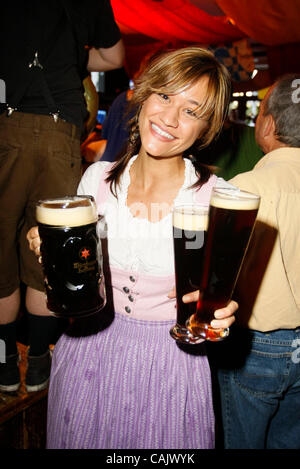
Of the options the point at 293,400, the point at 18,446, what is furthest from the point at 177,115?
the point at 18,446

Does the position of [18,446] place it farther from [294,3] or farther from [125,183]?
[294,3]

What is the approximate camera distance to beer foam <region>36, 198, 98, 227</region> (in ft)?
2.54

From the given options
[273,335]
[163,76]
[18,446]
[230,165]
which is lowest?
[18,446]

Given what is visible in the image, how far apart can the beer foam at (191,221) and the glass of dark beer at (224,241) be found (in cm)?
8

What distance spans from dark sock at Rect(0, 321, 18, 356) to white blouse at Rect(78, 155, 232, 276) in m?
0.72

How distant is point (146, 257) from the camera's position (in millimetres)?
1160

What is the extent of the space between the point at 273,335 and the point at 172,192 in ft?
2.80

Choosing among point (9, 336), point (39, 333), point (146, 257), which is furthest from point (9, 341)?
point (146, 257)

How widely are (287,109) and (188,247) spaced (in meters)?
1.12

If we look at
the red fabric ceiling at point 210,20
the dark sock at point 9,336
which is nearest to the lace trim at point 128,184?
the dark sock at point 9,336

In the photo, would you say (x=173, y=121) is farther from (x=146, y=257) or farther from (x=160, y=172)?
(x=146, y=257)

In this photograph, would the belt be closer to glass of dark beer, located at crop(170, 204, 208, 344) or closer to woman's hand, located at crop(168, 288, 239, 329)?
glass of dark beer, located at crop(170, 204, 208, 344)

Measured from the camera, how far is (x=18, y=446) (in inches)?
65.9

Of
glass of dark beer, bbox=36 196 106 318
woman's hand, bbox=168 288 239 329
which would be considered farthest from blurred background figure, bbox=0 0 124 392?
woman's hand, bbox=168 288 239 329
